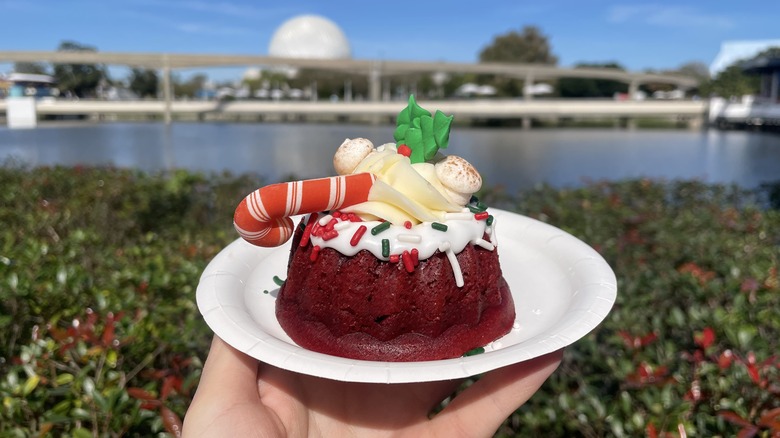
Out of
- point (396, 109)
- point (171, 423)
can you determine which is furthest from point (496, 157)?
point (396, 109)

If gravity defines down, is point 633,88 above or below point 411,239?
above

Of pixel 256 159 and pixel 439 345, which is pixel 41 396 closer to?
pixel 439 345

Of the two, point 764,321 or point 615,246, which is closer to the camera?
point 764,321

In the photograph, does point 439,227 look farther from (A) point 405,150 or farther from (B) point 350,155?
(B) point 350,155

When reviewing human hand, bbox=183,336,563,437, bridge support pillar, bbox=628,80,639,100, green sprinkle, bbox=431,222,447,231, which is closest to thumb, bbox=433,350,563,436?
human hand, bbox=183,336,563,437

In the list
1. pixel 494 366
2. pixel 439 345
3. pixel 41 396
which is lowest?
pixel 41 396

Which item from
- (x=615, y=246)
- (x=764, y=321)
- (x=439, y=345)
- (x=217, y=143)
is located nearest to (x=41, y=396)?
(x=439, y=345)
